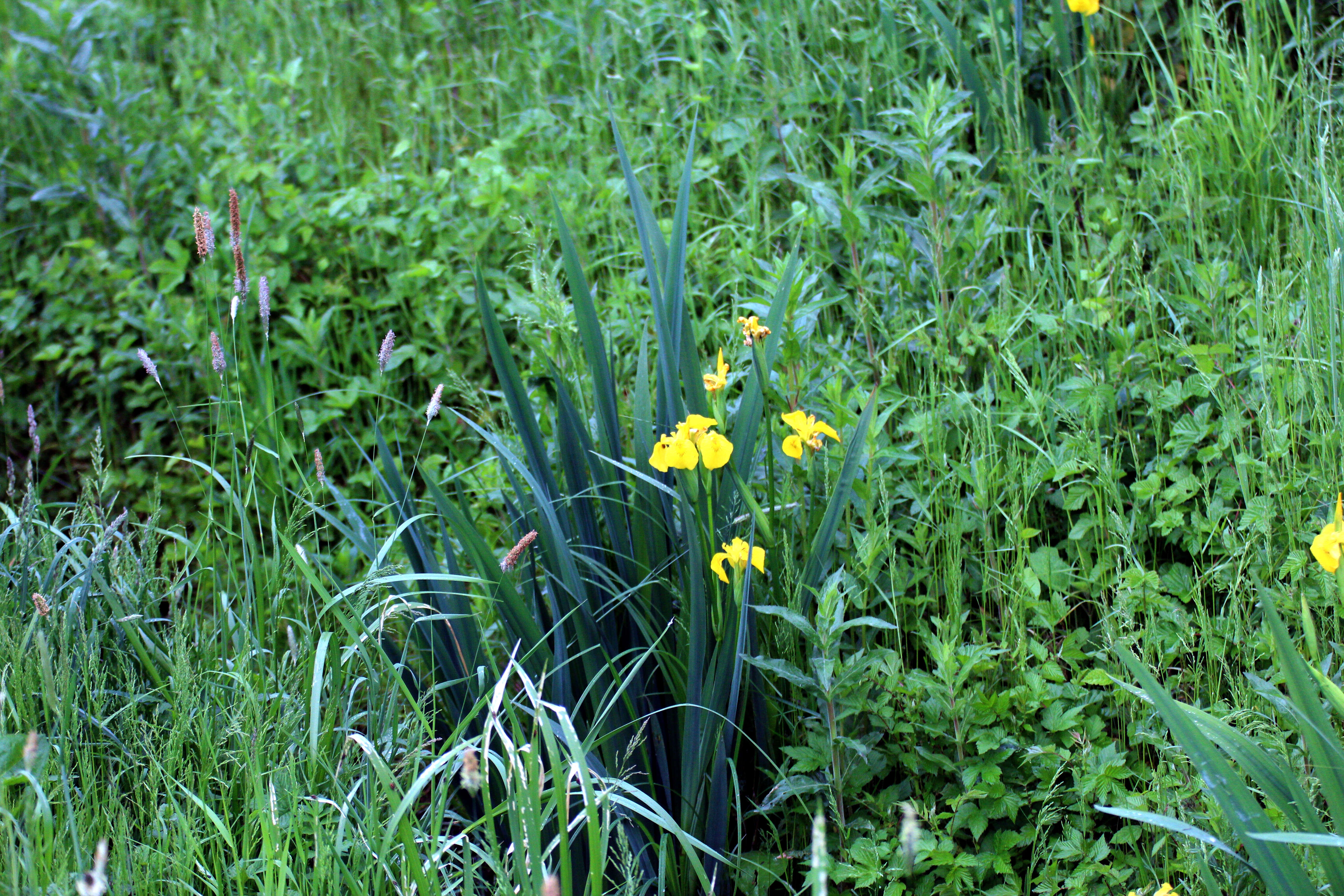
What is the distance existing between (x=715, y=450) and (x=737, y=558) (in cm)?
17

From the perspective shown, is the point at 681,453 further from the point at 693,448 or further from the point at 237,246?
the point at 237,246

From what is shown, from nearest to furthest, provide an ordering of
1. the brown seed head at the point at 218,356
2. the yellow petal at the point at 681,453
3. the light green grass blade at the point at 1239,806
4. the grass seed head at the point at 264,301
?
the light green grass blade at the point at 1239,806 < the yellow petal at the point at 681,453 < the brown seed head at the point at 218,356 < the grass seed head at the point at 264,301

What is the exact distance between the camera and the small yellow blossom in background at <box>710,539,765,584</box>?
4.86 ft

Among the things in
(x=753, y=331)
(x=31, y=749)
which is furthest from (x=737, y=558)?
(x=31, y=749)

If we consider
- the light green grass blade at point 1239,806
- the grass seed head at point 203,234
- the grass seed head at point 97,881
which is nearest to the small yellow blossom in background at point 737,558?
the light green grass blade at point 1239,806

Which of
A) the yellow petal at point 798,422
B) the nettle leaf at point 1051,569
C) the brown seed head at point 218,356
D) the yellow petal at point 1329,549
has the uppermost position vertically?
the brown seed head at point 218,356

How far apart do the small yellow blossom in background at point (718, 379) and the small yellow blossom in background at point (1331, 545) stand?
832 millimetres

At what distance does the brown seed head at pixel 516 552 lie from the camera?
4.80 feet

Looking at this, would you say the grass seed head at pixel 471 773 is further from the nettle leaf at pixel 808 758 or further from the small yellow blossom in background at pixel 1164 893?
the small yellow blossom in background at pixel 1164 893

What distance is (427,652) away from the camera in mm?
1872

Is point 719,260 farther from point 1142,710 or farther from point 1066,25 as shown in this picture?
point 1142,710

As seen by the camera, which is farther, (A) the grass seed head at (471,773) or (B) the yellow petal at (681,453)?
(B) the yellow petal at (681,453)

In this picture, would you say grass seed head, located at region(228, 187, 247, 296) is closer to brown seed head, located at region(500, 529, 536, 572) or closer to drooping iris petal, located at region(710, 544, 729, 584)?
brown seed head, located at region(500, 529, 536, 572)

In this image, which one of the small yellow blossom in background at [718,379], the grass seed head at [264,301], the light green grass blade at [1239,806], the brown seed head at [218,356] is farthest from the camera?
the grass seed head at [264,301]
